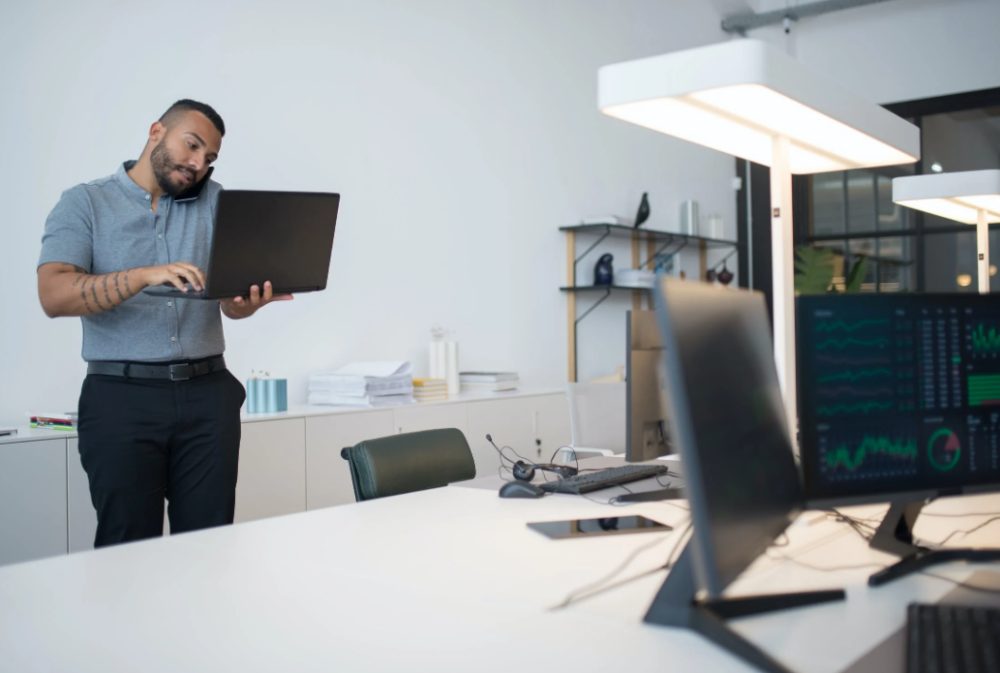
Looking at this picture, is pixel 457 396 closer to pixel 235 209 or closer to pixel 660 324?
pixel 235 209

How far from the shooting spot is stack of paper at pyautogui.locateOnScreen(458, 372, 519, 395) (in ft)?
14.4

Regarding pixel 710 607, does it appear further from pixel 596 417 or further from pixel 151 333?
pixel 596 417

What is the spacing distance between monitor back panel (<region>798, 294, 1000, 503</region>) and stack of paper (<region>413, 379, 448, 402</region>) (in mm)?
2742

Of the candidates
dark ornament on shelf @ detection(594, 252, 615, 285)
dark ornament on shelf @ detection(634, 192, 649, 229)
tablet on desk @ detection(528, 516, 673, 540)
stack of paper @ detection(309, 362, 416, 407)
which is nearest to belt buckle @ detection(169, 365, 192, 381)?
tablet on desk @ detection(528, 516, 673, 540)

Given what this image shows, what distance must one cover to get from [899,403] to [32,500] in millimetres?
2391

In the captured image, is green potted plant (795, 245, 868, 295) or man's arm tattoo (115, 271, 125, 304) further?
green potted plant (795, 245, 868, 295)

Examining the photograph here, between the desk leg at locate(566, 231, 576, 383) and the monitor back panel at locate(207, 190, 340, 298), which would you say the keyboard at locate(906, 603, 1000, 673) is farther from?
the desk leg at locate(566, 231, 576, 383)

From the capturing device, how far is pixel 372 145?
13.9ft

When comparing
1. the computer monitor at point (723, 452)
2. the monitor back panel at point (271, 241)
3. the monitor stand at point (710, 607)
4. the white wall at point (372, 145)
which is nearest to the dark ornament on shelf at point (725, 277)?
the white wall at point (372, 145)

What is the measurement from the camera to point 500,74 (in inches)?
195

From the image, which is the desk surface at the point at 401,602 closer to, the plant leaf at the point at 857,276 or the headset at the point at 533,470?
the headset at the point at 533,470

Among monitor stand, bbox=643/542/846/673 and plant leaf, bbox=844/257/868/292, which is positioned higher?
plant leaf, bbox=844/257/868/292

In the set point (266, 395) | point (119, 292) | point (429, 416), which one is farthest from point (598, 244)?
point (119, 292)

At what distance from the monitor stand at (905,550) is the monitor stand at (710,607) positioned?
0.56ft
